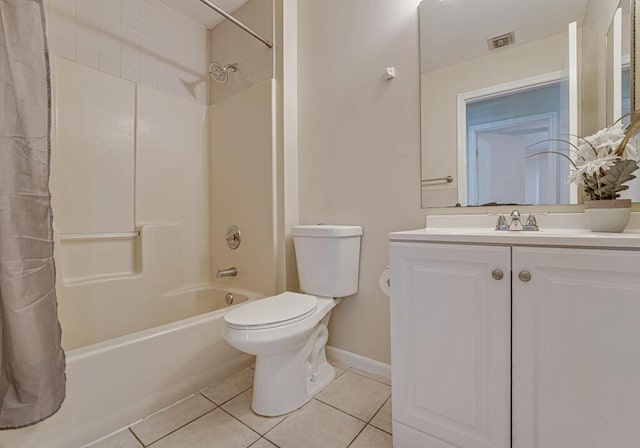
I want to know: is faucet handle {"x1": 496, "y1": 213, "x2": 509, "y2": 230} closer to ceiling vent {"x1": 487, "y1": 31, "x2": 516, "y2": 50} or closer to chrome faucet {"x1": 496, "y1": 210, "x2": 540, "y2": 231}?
chrome faucet {"x1": 496, "y1": 210, "x2": 540, "y2": 231}

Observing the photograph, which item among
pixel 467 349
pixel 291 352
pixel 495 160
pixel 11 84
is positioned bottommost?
pixel 291 352

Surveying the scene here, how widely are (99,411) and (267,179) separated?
1345 millimetres

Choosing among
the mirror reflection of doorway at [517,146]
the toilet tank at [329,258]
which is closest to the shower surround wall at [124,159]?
the toilet tank at [329,258]

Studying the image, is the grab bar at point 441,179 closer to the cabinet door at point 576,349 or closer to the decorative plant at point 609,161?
the decorative plant at point 609,161

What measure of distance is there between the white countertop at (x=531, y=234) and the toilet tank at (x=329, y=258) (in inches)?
16.4

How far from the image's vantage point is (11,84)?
2.95 ft

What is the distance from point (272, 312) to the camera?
1.26 m

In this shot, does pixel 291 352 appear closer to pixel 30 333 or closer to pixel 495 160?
pixel 30 333

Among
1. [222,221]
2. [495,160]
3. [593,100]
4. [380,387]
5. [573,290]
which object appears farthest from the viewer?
[222,221]

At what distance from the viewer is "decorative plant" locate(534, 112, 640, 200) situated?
3.06ft

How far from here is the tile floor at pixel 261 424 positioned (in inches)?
44.1

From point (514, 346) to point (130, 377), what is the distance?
1.40m

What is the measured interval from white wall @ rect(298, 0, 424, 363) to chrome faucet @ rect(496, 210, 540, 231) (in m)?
0.34

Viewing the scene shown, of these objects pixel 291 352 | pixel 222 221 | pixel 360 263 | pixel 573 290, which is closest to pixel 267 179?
pixel 222 221
